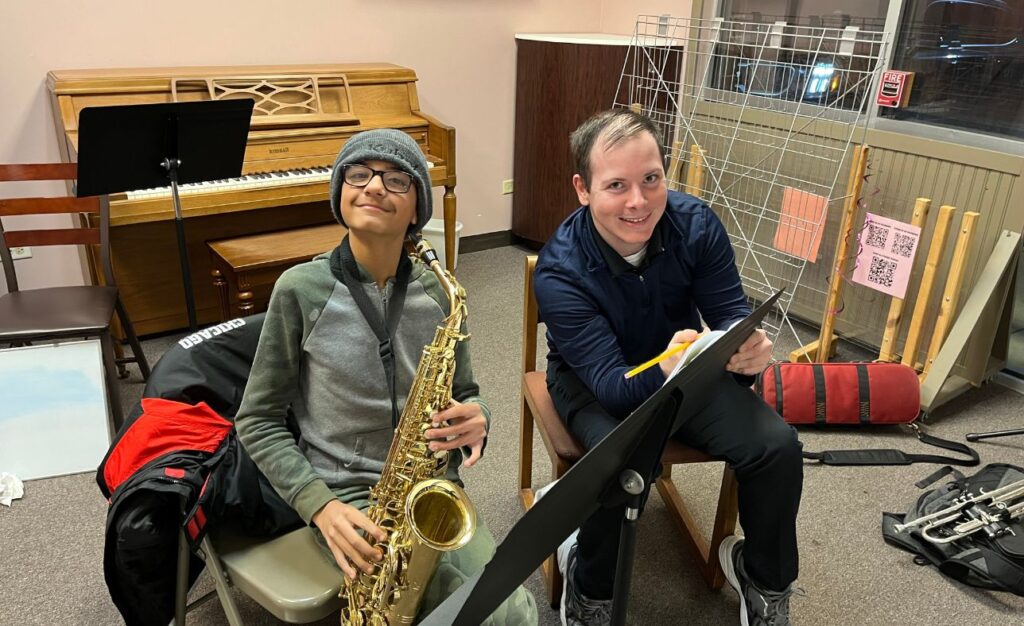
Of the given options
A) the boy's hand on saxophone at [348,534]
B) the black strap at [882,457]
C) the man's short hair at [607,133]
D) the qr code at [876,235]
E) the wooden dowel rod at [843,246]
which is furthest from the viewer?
the qr code at [876,235]

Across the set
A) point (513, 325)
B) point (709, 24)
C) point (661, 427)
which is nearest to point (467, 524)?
point (661, 427)

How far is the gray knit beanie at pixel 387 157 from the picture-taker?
4.34 feet

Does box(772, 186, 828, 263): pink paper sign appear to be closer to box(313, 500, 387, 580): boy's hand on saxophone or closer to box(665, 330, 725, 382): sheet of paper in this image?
box(665, 330, 725, 382): sheet of paper

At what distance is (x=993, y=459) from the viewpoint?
8.16 feet

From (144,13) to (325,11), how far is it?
0.78 m

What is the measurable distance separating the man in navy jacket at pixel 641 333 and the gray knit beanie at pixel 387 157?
392 millimetres

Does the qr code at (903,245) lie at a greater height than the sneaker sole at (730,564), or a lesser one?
greater

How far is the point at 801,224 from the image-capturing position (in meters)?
2.88

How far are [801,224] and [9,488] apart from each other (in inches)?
113

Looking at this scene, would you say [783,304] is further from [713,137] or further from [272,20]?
[272,20]

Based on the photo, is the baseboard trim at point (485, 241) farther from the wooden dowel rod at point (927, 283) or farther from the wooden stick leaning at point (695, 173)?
the wooden dowel rod at point (927, 283)

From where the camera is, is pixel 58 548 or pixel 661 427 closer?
pixel 661 427

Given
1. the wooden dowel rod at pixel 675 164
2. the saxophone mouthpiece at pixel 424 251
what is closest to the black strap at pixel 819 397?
the wooden dowel rod at pixel 675 164

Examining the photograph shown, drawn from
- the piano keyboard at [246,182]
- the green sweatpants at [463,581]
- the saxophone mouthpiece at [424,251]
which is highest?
the saxophone mouthpiece at [424,251]
